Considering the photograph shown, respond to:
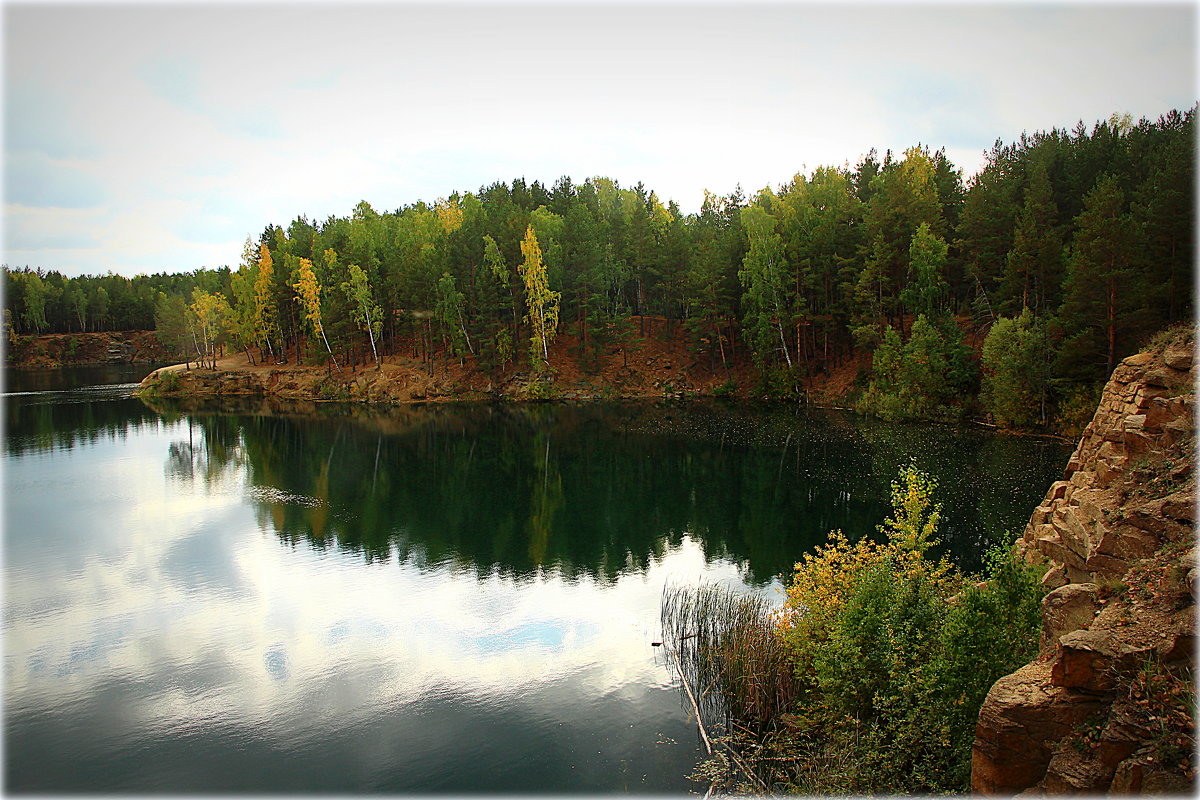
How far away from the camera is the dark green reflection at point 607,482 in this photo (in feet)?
96.1

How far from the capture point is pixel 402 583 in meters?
25.6

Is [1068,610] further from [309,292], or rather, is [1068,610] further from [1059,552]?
[309,292]

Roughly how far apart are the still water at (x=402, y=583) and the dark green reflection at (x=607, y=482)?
0.23m

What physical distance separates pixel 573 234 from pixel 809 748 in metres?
68.8

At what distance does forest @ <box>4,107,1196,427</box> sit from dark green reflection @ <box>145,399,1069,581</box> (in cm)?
641

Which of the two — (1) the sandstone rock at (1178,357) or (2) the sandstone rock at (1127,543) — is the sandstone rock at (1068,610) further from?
(1) the sandstone rock at (1178,357)

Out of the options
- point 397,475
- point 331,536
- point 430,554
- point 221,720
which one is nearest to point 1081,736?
point 221,720

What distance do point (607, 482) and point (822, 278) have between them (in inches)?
1413

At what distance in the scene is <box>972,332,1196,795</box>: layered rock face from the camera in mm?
8383

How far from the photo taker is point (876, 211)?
201 ft

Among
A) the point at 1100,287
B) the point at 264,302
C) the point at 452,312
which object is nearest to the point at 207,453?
the point at 452,312

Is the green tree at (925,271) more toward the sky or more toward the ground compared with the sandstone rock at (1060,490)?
more toward the sky

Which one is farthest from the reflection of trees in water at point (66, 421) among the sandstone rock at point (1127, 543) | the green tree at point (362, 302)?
the sandstone rock at point (1127, 543)

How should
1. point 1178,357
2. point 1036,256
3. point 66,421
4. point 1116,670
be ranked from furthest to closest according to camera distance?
point 66,421 < point 1036,256 < point 1178,357 < point 1116,670
